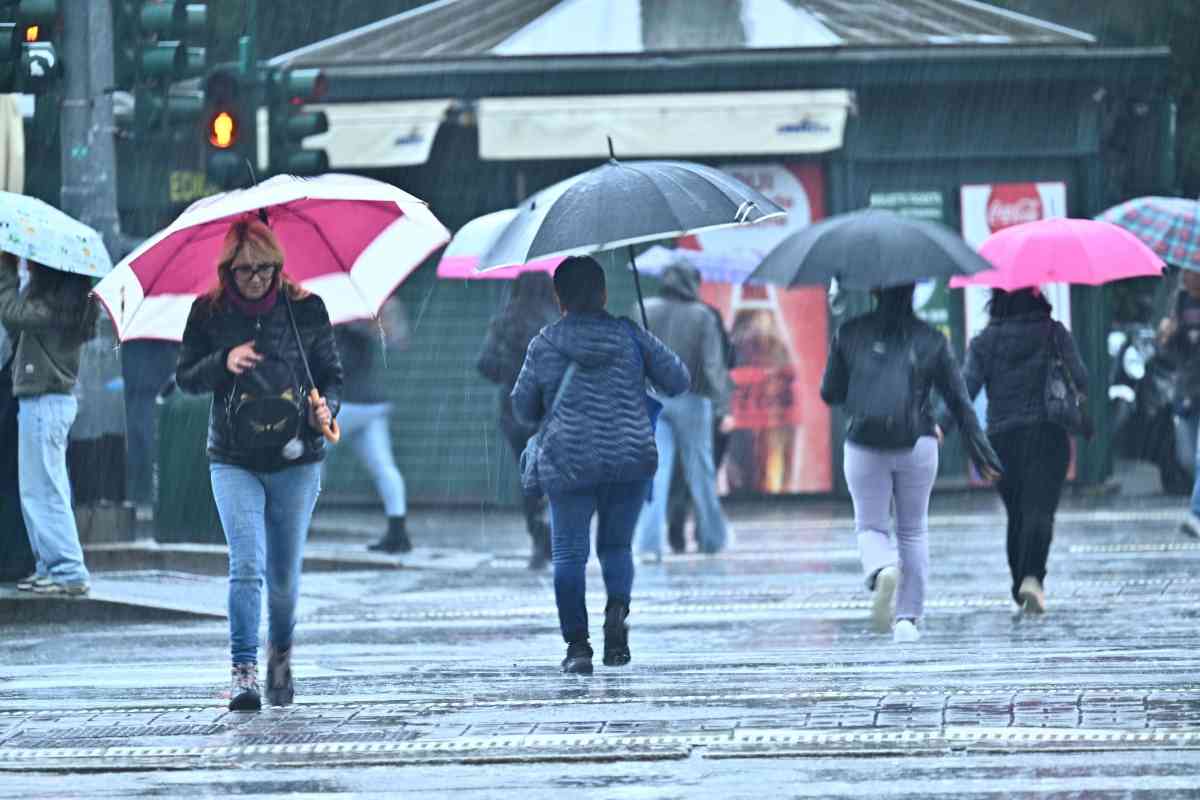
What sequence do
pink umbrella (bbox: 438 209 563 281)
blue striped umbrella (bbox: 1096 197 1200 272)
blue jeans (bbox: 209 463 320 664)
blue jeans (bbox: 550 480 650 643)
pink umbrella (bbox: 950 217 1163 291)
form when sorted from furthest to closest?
1. blue striped umbrella (bbox: 1096 197 1200 272)
2. pink umbrella (bbox: 950 217 1163 291)
3. pink umbrella (bbox: 438 209 563 281)
4. blue jeans (bbox: 550 480 650 643)
5. blue jeans (bbox: 209 463 320 664)

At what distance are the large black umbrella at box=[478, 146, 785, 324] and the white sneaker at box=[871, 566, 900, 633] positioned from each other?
74.4 inches

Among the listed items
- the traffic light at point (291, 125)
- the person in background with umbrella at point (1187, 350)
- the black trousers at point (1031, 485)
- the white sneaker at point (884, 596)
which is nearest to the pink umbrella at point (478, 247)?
the white sneaker at point (884, 596)

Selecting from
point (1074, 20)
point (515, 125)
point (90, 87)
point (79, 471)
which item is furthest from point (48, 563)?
point (1074, 20)

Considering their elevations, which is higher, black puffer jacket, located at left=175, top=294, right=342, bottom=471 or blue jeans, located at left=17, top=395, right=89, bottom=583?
black puffer jacket, located at left=175, top=294, right=342, bottom=471

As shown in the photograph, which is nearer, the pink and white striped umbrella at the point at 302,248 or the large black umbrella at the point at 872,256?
the pink and white striped umbrella at the point at 302,248

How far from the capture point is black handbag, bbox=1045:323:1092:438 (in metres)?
11.4

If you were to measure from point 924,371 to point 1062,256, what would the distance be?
4.33 ft

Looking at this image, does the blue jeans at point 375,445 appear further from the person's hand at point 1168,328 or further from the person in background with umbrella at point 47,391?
the person's hand at point 1168,328

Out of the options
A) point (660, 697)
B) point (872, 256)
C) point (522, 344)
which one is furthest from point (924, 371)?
point (522, 344)

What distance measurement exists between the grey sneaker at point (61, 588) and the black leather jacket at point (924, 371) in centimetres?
395

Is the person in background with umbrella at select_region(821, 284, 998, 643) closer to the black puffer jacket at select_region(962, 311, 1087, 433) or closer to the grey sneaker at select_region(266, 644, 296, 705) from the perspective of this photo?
the black puffer jacket at select_region(962, 311, 1087, 433)

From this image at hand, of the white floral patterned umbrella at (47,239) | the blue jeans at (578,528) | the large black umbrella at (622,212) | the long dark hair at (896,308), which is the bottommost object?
the blue jeans at (578,528)

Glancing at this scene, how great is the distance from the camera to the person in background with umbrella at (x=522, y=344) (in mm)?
14914

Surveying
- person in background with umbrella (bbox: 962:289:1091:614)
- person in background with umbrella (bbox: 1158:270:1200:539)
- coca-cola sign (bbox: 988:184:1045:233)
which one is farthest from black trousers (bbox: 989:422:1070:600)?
coca-cola sign (bbox: 988:184:1045:233)
